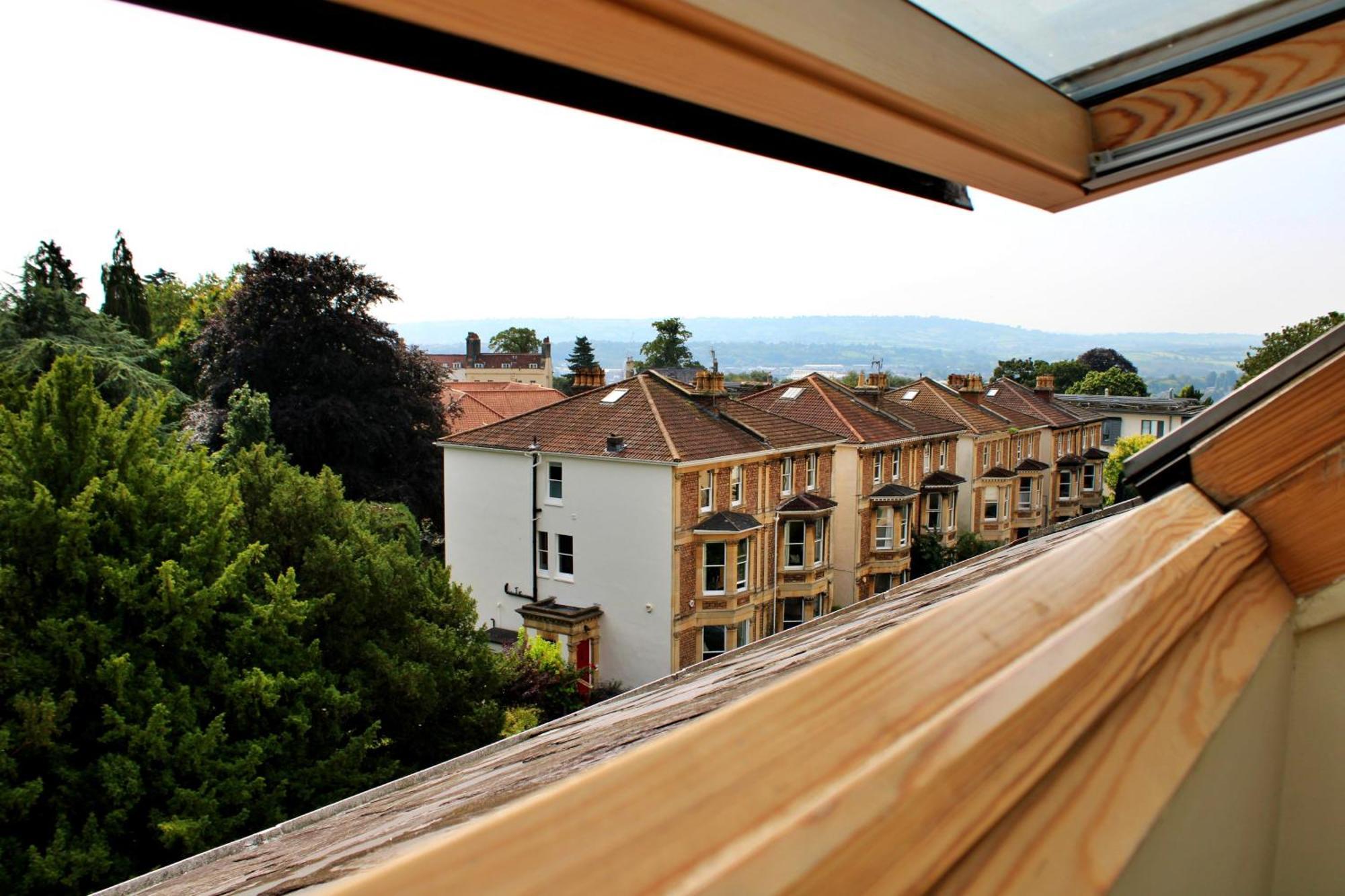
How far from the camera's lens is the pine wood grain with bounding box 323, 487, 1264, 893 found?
1.14ft

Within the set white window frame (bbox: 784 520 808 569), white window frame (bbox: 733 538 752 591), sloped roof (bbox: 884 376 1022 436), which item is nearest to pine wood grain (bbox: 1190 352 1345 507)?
white window frame (bbox: 733 538 752 591)

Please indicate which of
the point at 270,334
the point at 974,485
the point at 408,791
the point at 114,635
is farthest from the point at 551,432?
the point at 408,791

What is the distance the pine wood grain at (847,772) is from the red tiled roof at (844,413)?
70.3 feet

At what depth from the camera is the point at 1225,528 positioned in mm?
1142

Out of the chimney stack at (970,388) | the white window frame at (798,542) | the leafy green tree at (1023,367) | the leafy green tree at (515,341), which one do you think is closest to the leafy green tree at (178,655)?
the white window frame at (798,542)

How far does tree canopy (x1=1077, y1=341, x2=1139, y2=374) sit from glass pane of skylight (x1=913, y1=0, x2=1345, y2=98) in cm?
5469

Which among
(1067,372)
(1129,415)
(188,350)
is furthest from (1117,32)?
(1067,372)

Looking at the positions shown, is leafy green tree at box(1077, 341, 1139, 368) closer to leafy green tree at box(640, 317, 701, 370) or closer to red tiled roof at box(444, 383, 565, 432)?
leafy green tree at box(640, 317, 701, 370)

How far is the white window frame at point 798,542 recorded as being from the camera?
64.9 feet

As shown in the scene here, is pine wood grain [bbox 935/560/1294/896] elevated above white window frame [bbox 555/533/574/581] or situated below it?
above

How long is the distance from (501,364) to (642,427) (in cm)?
4292

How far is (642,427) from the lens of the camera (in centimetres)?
1730

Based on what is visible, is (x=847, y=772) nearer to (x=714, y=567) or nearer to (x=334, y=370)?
(x=714, y=567)

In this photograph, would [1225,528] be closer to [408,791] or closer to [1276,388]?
[1276,388]
